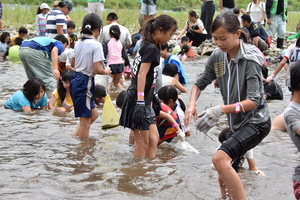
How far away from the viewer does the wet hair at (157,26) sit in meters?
4.92

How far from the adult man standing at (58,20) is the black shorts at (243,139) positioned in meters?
6.84

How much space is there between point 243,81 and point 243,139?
0.44 metres

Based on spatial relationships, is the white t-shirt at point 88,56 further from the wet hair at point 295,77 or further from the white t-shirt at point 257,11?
the white t-shirt at point 257,11

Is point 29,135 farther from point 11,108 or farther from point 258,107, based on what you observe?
point 258,107

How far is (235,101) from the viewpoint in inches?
157

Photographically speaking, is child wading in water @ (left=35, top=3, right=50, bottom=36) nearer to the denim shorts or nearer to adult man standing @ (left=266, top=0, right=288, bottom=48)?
adult man standing @ (left=266, top=0, right=288, bottom=48)

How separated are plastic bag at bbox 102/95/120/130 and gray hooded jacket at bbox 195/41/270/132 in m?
2.45

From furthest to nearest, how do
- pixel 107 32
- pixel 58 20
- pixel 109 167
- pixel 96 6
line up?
pixel 96 6 < pixel 107 32 < pixel 58 20 < pixel 109 167

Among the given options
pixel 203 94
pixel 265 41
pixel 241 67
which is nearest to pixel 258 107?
pixel 241 67

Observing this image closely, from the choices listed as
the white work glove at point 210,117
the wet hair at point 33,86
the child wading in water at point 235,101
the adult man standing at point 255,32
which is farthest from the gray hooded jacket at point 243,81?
the adult man standing at point 255,32

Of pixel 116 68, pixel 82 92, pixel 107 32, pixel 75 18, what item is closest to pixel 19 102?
pixel 82 92

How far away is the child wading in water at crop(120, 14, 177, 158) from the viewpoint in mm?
4895

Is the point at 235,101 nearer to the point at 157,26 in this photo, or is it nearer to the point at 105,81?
the point at 157,26

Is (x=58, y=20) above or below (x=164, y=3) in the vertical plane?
above
